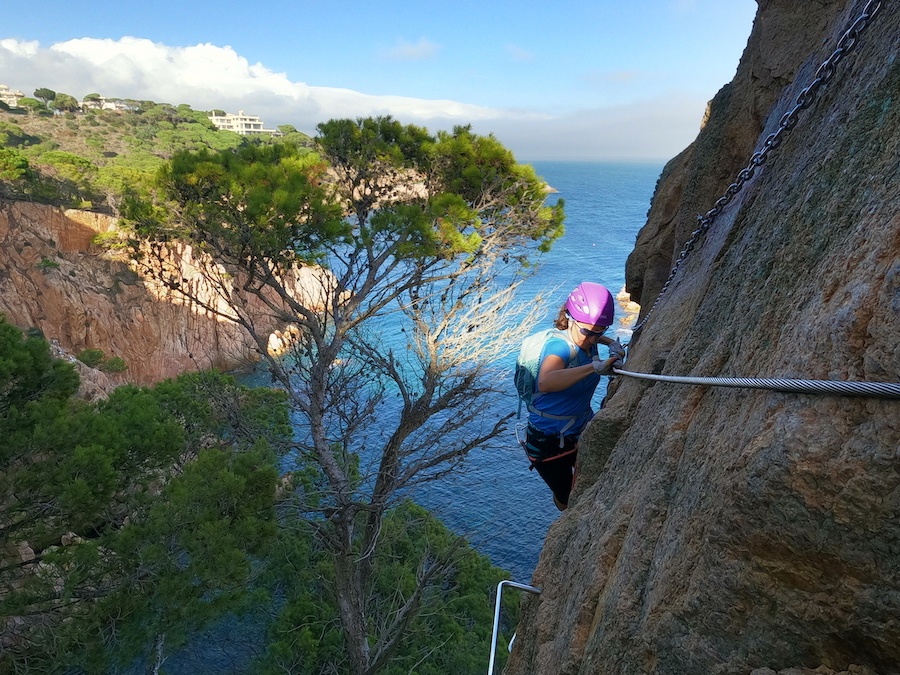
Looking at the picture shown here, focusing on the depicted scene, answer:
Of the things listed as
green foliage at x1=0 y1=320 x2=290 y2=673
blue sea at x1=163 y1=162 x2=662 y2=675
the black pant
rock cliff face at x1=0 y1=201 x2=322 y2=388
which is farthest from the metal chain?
rock cliff face at x1=0 y1=201 x2=322 y2=388

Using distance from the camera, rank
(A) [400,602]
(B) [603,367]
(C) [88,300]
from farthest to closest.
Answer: (C) [88,300], (A) [400,602], (B) [603,367]

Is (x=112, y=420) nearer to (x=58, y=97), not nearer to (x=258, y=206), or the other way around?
(x=258, y=206)

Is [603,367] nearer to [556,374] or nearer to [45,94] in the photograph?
[556,374]

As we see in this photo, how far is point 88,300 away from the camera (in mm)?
19188

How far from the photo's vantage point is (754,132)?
2838 mm

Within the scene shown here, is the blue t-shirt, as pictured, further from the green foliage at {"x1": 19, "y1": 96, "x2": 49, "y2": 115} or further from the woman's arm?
the green foliage at {"x1": 19, "y1": 96, "x2": 49, "y2": 115}

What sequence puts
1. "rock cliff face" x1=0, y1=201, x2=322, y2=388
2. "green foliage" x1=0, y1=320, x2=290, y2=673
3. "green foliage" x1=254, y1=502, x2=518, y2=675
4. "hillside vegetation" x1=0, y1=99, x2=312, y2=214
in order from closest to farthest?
"green foliage" x1=0, y1=320, x2=290, y2=673
"green foliage" x1=254, y1=502, x2=518, y2=675
"rock cliff face" x1=0, y1=201, x2=322, y2=388
"hillside vegetation" x1=0, y1=99, x2=312, y2=214

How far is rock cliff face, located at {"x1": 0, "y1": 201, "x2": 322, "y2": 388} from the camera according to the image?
60.0 ft

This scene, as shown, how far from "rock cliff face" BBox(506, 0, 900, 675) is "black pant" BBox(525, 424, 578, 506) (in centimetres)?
85

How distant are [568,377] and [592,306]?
1.20ft

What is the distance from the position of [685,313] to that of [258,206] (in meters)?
4.63

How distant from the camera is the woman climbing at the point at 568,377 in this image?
2.75m

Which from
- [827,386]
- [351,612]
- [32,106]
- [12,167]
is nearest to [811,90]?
[827,386]

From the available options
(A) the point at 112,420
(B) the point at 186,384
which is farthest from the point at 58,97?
(A) the point at 112,420
